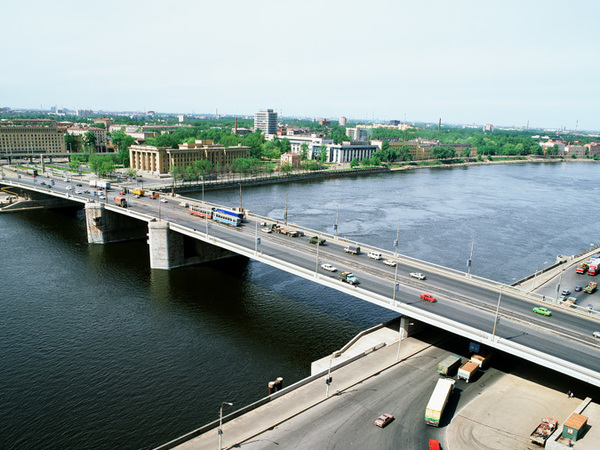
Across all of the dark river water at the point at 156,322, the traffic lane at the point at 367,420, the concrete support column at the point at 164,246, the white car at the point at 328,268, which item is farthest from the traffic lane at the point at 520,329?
the concrete support column at the point at 164,246

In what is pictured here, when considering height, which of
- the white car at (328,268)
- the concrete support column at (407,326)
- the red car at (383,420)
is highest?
the white car at (328,268)

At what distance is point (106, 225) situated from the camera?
3556 inches

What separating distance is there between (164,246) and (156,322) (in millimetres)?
21067

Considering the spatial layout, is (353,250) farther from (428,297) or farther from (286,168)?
(286,168)

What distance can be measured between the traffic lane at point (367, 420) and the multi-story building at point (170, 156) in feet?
470

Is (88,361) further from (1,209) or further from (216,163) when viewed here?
(216,163)

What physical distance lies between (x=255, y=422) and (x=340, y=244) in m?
37.9

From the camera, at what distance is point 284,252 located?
61844 mm

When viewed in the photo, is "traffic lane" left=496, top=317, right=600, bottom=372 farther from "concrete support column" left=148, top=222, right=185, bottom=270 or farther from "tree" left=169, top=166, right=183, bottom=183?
"tree" left=169, top=166, right=183, bottom=183

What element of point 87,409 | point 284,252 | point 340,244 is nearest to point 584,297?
point 340,244

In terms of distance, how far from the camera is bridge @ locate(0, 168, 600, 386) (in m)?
39.6

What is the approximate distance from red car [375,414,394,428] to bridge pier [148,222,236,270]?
1982 inches

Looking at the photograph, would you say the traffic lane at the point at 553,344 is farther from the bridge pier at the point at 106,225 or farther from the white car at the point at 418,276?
the bridge pier at the point at 106,225

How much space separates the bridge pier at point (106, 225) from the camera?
89000 mm
